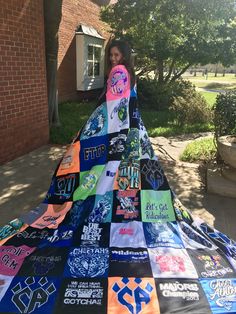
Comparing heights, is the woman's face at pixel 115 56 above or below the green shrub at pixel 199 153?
above

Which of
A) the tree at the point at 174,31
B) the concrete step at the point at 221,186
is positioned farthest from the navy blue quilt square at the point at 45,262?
the tree at the point at 174,31

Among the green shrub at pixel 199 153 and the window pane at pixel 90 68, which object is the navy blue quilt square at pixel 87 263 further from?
the window pane at pixel 90 68

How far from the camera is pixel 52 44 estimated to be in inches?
311

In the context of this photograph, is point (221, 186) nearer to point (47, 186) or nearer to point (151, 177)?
point (151, 177)

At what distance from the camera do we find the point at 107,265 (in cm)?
275

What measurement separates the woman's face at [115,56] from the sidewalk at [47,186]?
6.87ft

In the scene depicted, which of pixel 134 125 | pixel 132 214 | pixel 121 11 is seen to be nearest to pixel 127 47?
pixel 134 125

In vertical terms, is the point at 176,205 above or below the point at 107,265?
above

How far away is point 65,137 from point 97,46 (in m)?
9.46

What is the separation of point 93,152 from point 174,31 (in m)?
8.64

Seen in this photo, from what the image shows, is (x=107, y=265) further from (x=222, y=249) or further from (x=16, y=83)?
(x=16, y=83)

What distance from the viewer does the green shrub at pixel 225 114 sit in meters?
5.58

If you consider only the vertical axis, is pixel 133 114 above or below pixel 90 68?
below

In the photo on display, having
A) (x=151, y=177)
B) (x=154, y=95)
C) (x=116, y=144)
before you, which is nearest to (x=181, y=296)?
(x=151, y=177)
